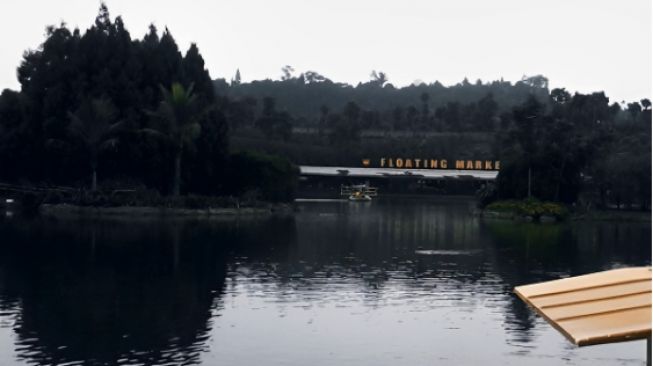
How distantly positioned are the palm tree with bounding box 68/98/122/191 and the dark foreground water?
11894mm

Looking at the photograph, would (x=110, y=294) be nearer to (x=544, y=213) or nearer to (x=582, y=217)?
(x=544, y=213)

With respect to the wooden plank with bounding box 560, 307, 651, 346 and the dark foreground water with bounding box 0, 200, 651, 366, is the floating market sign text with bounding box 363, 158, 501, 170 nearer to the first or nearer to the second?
the dark foreground water with bounding box 0, 200, 651, 366

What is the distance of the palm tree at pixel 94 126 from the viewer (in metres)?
62.3

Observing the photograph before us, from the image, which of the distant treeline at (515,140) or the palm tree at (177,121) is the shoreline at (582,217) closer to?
the distant treeline at (515,140)

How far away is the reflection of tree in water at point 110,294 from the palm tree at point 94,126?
17.4m

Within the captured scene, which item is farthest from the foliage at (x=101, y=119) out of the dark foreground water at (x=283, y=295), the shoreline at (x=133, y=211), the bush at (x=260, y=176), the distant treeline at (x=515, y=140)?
the distant treeline at (x=515, y=140)

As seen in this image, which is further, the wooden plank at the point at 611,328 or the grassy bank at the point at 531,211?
the grassy bank at the point at 531,211

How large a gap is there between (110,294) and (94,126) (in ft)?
122

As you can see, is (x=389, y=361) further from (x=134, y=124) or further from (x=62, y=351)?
(x=134, y=124)

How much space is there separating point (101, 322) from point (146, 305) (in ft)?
8.86

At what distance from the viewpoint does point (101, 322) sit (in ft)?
74.1

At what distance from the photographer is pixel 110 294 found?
27000 mm

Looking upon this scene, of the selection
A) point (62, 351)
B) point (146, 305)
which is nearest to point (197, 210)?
point (146, 305)

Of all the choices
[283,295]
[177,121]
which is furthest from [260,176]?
[283,295]
